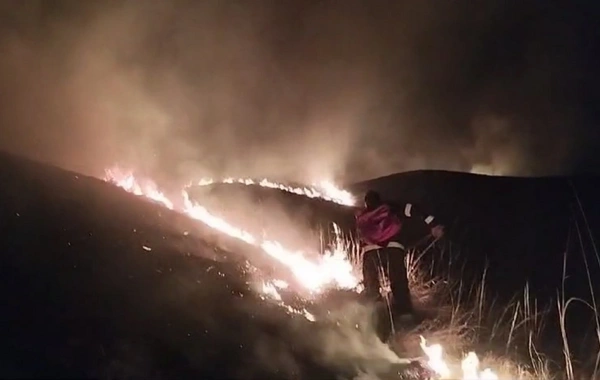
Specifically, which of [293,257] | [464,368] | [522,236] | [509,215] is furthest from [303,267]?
[509,215]

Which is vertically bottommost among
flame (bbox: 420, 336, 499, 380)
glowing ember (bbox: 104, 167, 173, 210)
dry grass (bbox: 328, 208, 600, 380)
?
flame (bbox: 420, 336, 499, 380)

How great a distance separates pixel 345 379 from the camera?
9.42m

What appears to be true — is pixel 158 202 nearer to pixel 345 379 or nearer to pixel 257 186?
pixel 345 379

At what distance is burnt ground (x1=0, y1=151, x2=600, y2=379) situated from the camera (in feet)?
27.1

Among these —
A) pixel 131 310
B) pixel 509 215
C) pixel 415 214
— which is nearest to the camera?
pixel 131 310

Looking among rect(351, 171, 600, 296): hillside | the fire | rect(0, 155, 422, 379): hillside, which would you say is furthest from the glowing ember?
rect(351, 171, 600, 296): hillside

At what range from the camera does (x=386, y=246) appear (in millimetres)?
12898

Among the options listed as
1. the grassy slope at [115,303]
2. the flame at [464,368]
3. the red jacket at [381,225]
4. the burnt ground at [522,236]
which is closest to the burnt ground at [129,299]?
the grassy slope at [115,303]

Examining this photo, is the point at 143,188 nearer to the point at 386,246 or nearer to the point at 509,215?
the point at 386,246

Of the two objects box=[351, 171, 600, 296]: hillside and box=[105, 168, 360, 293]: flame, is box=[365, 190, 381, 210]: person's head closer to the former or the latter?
box=[105, 168, 360, 293]: flame

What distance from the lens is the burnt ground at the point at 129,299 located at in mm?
8266

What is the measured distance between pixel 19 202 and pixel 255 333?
16.5 feet

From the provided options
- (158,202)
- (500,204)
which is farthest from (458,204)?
(158,202)

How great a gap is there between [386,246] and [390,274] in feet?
1.60
